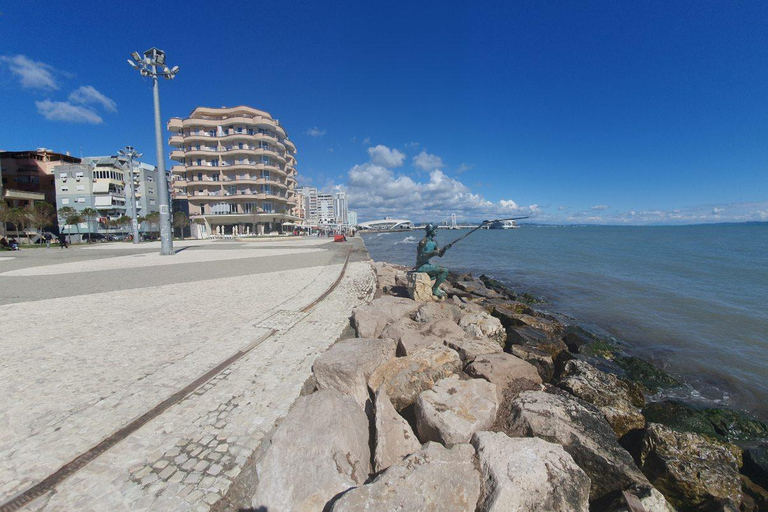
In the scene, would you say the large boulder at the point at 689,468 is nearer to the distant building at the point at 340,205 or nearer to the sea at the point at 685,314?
the sea at the point at 685,314

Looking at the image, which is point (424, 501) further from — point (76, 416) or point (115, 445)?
point (76, 416)

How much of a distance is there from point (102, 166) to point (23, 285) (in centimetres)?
6769

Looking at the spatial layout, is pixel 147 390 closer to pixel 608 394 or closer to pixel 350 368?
pixel 350 368

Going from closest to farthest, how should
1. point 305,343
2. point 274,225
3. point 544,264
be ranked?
point 305,343 → point 544,264 → point 274,225

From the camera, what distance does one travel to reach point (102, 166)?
59406mm

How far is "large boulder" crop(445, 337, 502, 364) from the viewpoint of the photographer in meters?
5.08

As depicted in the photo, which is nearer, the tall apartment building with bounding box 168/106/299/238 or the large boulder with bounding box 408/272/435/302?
the large boulder with bounding box 408/272/435/302

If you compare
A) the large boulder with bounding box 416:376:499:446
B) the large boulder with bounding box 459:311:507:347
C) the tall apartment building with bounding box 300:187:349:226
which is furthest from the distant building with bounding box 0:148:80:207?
the tall apartment building with bounding box 300:187:349:226

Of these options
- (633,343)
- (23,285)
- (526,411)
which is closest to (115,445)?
(526,411)

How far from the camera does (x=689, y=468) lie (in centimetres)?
336

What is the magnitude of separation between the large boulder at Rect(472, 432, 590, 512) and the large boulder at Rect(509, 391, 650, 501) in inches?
15.3

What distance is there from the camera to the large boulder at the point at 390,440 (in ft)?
9.71

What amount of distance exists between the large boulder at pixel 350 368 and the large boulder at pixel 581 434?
1.94 metres

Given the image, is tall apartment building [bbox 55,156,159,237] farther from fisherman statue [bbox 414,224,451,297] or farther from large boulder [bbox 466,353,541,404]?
large boulder [bbox 466,353,541,404]
